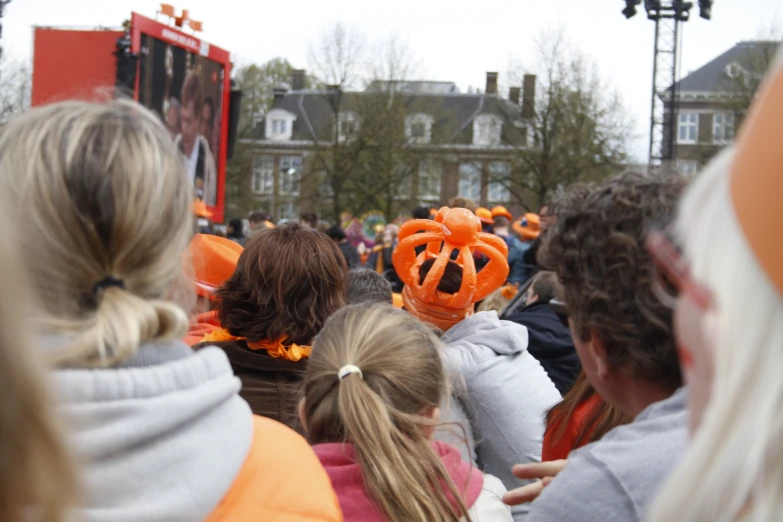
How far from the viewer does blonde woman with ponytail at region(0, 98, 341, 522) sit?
1.34 meters

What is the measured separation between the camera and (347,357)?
2.21 meters

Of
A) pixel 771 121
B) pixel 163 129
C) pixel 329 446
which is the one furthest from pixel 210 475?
pixel 771 121

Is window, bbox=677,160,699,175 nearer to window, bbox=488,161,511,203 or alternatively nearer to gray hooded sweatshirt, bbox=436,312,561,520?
gray hooded sweatshirt, bbox=436,312,561,520

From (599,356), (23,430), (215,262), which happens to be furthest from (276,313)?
(23,430)

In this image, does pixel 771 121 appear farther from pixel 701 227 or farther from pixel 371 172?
pixel 371 172

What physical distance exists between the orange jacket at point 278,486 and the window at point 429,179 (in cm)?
3565

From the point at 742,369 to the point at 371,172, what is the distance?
115 ft

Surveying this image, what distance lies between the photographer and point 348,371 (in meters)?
2.17

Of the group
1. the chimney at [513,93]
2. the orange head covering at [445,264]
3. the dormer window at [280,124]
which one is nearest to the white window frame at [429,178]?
the chimney at [513,93]

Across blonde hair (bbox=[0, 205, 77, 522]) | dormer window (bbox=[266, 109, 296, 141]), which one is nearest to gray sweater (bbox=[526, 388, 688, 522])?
blonde hair (bbox=[0, 205, 77, 522])

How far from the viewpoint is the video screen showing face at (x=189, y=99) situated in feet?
37.2

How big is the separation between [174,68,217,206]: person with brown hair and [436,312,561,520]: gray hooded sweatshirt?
9.67 m

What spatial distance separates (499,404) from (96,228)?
1.99 metres

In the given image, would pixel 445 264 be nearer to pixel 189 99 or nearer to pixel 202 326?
pixel 202 326
